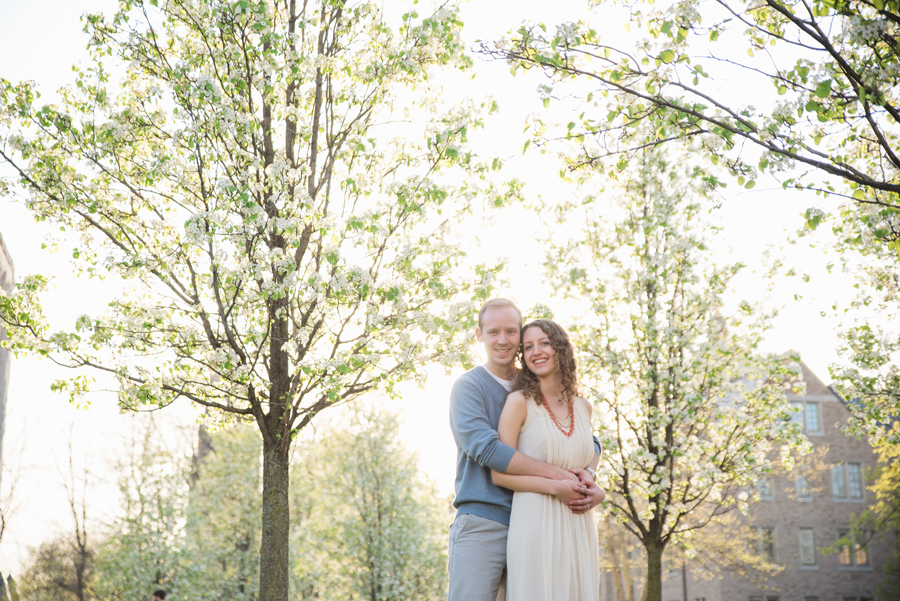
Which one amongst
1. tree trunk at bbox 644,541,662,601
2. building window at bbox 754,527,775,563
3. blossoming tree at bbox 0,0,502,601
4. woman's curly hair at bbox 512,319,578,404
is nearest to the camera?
woman's curly hair at bbox 512,319,578,404

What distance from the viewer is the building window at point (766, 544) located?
34.6m

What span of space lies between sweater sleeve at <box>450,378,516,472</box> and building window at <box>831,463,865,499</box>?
3764cm

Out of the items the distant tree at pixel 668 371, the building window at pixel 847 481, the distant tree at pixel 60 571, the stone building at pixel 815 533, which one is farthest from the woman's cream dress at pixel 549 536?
the building window at pixel 847 481

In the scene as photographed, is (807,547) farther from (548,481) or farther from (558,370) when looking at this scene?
(548,481)

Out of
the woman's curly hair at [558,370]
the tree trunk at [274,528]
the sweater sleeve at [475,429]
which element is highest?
the woman's curly hair at [558,370]

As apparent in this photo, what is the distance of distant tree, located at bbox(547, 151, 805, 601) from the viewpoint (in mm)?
12805

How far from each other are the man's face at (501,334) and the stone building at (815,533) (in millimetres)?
31920

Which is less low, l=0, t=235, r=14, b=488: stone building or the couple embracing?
l=0, t=235, r=14, b=488: stone building

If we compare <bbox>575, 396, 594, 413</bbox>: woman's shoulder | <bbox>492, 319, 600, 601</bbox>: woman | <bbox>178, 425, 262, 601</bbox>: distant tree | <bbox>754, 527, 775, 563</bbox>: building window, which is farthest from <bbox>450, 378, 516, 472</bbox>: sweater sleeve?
<bbox>754, 527, 775, 563</bbox>: building window

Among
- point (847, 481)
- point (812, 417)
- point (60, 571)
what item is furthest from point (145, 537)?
point (847, 481)

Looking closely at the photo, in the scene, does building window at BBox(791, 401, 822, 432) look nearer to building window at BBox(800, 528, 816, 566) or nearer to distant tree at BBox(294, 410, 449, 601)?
building window at BBox(800, 528, 816, 566)

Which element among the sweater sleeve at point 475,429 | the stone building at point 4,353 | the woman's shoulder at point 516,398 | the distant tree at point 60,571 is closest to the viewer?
the sweater sleeve at point 475,429

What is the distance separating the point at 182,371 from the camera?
8883 mm

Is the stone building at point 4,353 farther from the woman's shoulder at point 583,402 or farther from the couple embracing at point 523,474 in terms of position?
the woman's shoulder at point 583,402
